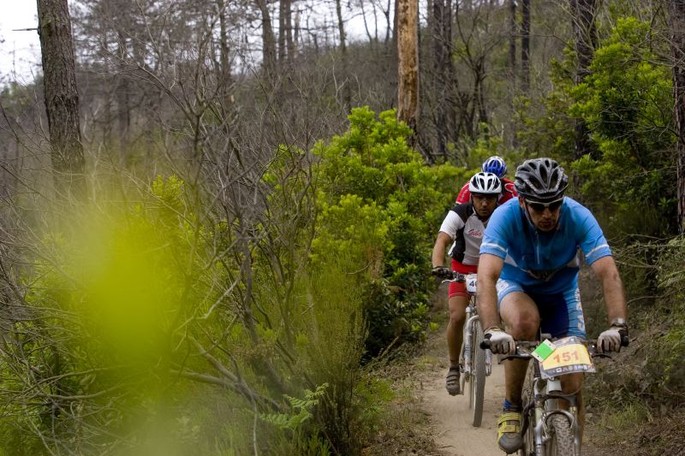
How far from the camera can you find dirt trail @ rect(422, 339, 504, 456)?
6648 mm

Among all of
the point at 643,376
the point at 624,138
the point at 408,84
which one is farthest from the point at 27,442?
the point at 408,84

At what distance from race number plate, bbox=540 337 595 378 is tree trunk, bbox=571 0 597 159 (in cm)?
776

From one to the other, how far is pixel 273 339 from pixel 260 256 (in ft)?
3.42

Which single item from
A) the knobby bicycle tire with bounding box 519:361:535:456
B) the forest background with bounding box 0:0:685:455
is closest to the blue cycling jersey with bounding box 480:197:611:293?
the knobby bicycle tire with bounding box 519:361:535:456

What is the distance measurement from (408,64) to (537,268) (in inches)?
411

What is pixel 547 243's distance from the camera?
463 cm

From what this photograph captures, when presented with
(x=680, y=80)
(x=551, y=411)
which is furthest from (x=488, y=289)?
(x=680, y=80)

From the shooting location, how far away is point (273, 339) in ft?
19.6

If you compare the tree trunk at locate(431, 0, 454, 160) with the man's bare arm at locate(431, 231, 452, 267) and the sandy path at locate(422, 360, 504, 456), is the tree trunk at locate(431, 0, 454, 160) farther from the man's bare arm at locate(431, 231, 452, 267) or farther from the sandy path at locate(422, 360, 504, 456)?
the man's bare arm at locate(431, 231, 452, 267)

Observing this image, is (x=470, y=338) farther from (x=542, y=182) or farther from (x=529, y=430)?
(x=542, y=182)

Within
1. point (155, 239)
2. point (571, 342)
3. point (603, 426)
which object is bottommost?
point (603, 426)

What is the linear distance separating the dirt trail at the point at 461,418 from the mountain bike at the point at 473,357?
0.12 metres

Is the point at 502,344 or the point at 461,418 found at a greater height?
the point at 502,344

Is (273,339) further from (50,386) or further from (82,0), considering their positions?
(82,0)
